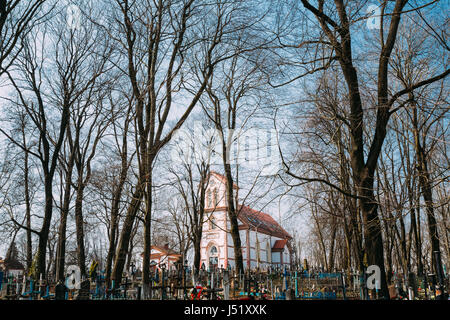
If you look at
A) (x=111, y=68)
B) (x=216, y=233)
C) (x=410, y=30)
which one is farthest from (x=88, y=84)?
(x=216, y=233)

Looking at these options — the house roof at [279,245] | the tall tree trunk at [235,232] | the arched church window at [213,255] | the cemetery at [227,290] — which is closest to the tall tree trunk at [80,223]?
the cemetery at [227,290]

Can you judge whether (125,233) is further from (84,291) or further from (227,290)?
(227,290)

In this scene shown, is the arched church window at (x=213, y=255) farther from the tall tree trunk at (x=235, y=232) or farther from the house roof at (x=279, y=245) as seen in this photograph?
the tall tree trunk at (x=235, y=232)

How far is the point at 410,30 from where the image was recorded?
11578 mm

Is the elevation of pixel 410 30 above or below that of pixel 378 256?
above

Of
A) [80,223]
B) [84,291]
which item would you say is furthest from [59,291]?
[80,223]

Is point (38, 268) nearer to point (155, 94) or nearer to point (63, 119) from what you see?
point (63, 119)

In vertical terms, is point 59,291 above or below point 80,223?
below

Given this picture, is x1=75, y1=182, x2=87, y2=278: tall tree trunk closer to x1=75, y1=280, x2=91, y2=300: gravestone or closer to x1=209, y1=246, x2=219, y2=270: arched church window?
x1=75, y1=280, x2=91, y2=300: gravestone

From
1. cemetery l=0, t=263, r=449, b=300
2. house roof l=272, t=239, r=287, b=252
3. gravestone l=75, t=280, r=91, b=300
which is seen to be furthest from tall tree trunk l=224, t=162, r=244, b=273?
house roof l=272, t=239, r=287, b=252

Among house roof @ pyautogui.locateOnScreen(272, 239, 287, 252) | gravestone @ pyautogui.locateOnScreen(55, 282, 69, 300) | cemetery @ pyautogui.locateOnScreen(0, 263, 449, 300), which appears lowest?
cemetery @ pyautogui.locateOnScreen(0, 263, 449, 300)

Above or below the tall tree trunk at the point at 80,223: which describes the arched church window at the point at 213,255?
below
